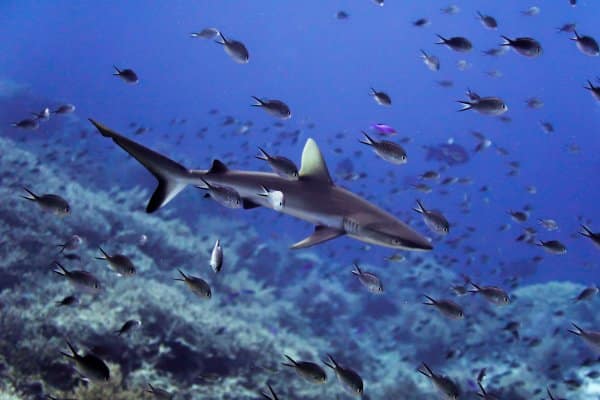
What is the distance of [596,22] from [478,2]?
86.3 feet

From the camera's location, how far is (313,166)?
475 cm

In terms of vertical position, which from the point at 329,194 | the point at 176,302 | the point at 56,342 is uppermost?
the point at 329,194

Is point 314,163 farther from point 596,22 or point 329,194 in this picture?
point 596,22

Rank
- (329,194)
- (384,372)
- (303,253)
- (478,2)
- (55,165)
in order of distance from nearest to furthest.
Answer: (329,194), (384,372), (55,165), (303,253), (478,2)

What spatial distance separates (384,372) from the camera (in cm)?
1442

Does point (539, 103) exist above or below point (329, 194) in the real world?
below

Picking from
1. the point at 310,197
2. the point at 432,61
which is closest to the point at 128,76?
the point at 310,197

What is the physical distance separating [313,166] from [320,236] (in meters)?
0.74

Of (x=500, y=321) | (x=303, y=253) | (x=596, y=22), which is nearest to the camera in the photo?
(x=500, y=321)

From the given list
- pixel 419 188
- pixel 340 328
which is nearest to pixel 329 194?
pixel 419 188

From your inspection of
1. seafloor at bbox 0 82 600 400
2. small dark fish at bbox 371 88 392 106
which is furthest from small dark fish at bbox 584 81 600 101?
seafloor at bbox 0 82 600 400

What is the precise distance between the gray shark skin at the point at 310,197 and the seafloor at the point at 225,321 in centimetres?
234

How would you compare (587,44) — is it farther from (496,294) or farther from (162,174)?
(162,174)

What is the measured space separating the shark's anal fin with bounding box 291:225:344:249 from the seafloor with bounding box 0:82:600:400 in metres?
2.81
